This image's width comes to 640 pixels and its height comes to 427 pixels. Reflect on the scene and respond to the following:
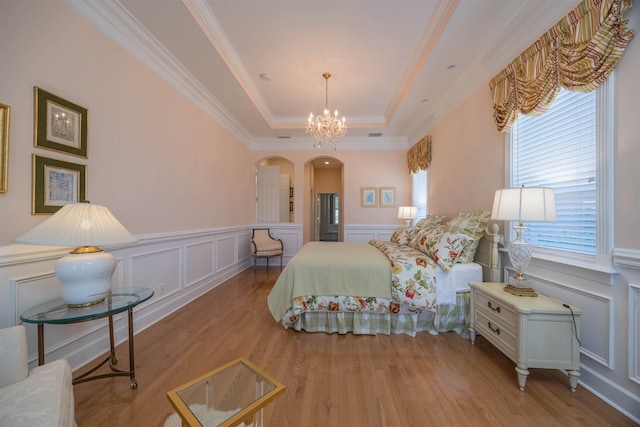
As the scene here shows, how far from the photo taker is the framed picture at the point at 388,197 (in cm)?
517

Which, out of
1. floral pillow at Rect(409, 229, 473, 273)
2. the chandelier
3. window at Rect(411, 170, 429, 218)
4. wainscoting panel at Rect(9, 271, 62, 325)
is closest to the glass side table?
wainscoting panel at Rect(9, 271, 62, 325)

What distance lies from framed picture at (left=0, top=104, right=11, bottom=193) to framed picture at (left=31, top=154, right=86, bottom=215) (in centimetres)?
14

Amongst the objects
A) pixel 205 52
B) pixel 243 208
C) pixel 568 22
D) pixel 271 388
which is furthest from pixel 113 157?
pixel 568 22

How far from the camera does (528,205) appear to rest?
1580 millimetres

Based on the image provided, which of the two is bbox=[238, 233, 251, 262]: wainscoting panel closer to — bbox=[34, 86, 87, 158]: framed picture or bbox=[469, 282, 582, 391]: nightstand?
bbox=[34, 86, 87, 158]: framed picture

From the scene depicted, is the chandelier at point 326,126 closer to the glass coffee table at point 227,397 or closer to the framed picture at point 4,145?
the framed picture at point 4,145

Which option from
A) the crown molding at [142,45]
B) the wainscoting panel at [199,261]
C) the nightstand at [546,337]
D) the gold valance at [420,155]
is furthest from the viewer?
the gold valance at [420,155]

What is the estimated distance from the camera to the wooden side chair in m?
4.74

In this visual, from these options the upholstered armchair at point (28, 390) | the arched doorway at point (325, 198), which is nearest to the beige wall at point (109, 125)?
the upholstered armchair at point (28, 390)

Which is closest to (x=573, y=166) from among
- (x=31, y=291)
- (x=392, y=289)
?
(x=392, y=289)

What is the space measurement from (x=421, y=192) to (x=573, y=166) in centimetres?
289

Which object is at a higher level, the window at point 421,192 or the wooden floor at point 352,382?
the window at point 421,192

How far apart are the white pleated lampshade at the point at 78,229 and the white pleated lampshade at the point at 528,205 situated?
8.41 ft

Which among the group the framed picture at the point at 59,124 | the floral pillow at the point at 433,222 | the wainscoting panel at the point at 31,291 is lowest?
the wainscoting panel at the point at 31,291
